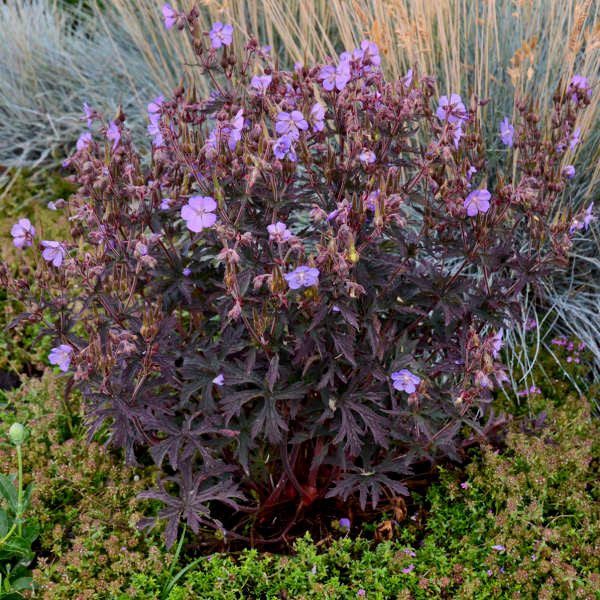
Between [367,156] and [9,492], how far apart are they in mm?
1432

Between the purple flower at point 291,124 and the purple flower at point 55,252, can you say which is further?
the purple flower at point 55,252

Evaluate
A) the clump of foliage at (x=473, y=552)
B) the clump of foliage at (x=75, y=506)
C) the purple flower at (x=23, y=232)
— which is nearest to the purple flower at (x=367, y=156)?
the purple flower at (x=23, y=232)

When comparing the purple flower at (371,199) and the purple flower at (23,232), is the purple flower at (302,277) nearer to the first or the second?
the purple flower at (371,199)

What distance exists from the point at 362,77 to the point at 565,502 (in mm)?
1494

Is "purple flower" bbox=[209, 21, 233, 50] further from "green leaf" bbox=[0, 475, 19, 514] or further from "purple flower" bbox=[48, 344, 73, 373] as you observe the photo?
"green leaf" bbox=[0, 475, 19, 514]

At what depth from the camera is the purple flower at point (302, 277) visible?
150 centimetres

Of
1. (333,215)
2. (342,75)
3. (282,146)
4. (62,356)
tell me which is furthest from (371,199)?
(62,356)

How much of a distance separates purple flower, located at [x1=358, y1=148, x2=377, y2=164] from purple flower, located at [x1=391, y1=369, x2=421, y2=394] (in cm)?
54

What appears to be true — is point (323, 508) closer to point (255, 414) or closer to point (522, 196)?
point (255, 414)

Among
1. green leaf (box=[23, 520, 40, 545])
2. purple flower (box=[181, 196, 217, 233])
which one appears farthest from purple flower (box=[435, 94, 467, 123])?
Result: green leaf (box=[23, 520, 40, 545])

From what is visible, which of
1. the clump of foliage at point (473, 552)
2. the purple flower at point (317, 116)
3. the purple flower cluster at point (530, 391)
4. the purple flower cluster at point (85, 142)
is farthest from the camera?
the purple flower cluster at point (530, 391)

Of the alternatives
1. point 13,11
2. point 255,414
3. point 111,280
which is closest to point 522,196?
point 255,414

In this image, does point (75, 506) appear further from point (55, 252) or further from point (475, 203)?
point (475, 203)

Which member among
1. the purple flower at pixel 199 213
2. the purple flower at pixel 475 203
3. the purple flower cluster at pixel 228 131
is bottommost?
the purple flower at pixel 475 203
